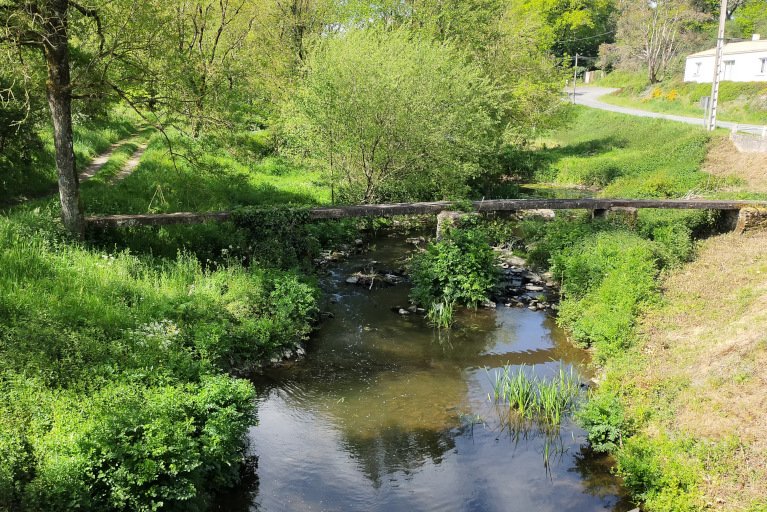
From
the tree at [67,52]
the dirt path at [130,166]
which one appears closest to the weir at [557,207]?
the tree at [67,52]

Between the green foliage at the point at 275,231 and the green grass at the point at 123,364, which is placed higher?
the green foliage at the point at 275,231

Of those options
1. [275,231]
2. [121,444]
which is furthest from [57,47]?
[121,444]

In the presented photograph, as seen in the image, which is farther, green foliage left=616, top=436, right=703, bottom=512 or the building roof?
the building roof

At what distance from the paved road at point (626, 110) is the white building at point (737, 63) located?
843 centimetres

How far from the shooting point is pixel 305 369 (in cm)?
1230

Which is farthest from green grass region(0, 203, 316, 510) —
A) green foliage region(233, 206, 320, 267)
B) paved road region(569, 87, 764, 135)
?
paved road region(569, 87, 764, 135)

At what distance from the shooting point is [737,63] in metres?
49.3

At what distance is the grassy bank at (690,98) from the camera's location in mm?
39975

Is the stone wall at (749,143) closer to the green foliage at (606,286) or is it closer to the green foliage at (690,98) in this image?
the green foliage at (690,98)

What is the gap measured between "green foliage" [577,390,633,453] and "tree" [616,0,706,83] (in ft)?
183

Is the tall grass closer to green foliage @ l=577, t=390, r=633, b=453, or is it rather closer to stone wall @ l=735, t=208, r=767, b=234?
green foliage @ l=577, t=390, r=633, b=453

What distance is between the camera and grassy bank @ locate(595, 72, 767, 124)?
40.0 metres

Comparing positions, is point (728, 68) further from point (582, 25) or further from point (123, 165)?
point (123, 165)

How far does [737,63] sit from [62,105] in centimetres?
5337
